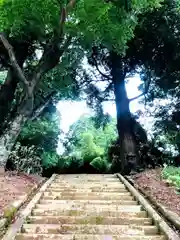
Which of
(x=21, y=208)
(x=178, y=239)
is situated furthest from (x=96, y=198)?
(x=178, y=239)

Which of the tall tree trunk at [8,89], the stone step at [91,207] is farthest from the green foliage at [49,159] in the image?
the stone step at [91,207]

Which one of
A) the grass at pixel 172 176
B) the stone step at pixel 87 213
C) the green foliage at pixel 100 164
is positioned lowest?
the stone step at pixel 87 213

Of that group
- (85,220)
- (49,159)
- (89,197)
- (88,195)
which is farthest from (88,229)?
(49,159)

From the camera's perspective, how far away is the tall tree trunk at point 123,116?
1470 centimetres

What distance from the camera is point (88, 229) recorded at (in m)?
5.56

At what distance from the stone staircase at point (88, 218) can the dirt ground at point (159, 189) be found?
1.68 ft

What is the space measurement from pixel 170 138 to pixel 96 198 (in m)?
8.53

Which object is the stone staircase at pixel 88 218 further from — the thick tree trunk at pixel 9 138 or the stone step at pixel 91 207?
the thick tree trunk at pixel 9 138

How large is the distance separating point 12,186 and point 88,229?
355 cm

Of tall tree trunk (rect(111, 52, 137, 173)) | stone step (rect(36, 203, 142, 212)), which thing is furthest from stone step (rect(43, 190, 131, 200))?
tall tree trunk (rect(111, 52, 137, 173))

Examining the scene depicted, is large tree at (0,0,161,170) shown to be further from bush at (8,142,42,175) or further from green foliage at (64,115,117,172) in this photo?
green foliage at (64,115,117,172)

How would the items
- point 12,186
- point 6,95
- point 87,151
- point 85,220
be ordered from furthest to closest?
point 87,151 < point 6,95 < point 12,186 < point 85,220

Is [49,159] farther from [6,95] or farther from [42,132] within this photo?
[6,95]

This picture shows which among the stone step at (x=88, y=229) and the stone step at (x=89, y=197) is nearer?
the stone step at (x=88, y=229)
